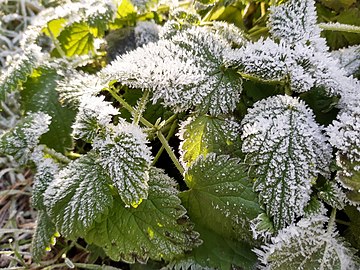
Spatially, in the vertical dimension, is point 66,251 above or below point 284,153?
below

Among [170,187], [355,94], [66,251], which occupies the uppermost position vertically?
[355,94]

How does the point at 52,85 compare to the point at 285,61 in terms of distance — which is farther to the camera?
the point at 52,85

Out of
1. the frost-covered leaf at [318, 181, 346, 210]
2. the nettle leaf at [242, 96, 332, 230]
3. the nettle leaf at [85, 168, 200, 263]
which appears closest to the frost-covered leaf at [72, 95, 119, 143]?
the nettle leaf at [85, 168, 200, 263]

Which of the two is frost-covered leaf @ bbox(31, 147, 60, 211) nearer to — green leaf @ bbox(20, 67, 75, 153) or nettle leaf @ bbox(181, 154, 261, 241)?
green leaf @ bbox(20, 67, 75, 153)

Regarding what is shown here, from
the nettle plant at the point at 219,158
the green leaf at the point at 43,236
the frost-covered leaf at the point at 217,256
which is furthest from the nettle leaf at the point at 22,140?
the frost-covered leaf at the point at 217,256

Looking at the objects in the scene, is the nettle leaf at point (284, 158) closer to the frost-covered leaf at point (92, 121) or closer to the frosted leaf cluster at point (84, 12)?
the frost-covered leaf at point (92, 121)

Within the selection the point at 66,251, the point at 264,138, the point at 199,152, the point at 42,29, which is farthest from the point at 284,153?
the point at 42,29

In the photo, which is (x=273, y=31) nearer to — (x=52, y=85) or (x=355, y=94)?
(x=355, y=94)

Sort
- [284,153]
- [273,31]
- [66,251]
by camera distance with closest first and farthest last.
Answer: [284,153] < [273,31] < [66,251]
